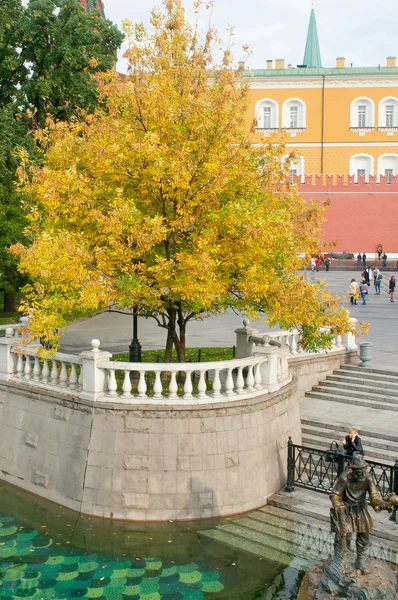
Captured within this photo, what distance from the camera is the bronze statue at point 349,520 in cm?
797

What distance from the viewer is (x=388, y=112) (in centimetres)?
6112

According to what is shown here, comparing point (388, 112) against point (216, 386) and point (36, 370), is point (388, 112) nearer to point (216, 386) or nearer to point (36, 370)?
point (36, 370)

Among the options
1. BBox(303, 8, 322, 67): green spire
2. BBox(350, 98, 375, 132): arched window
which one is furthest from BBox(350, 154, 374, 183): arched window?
BBox(303, 8, 322, 67): green spire

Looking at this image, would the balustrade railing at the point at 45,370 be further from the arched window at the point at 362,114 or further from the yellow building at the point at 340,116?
the arched window at the point at 362,114

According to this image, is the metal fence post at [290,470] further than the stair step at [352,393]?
No

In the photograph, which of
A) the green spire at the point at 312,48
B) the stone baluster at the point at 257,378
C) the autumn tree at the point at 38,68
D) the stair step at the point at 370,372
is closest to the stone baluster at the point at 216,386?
the stone baluster at the point at 257,378

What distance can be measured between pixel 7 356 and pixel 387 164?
5327 cm

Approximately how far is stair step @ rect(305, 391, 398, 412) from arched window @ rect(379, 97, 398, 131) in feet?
167

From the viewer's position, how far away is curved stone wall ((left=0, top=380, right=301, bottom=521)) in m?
10.8

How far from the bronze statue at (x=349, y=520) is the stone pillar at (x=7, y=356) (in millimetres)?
7312

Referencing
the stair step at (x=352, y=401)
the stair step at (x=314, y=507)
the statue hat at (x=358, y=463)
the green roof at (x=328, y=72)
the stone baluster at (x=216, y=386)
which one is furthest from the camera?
the green roof at (x=328, y=72)

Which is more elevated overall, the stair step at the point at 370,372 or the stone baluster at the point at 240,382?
the stone baluster at the point at 240,382

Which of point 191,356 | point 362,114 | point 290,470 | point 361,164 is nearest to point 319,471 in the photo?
point 290,470

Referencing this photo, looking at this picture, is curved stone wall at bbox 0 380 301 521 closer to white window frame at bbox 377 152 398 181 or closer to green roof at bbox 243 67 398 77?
white window frame at bbox 377 152 398 181
